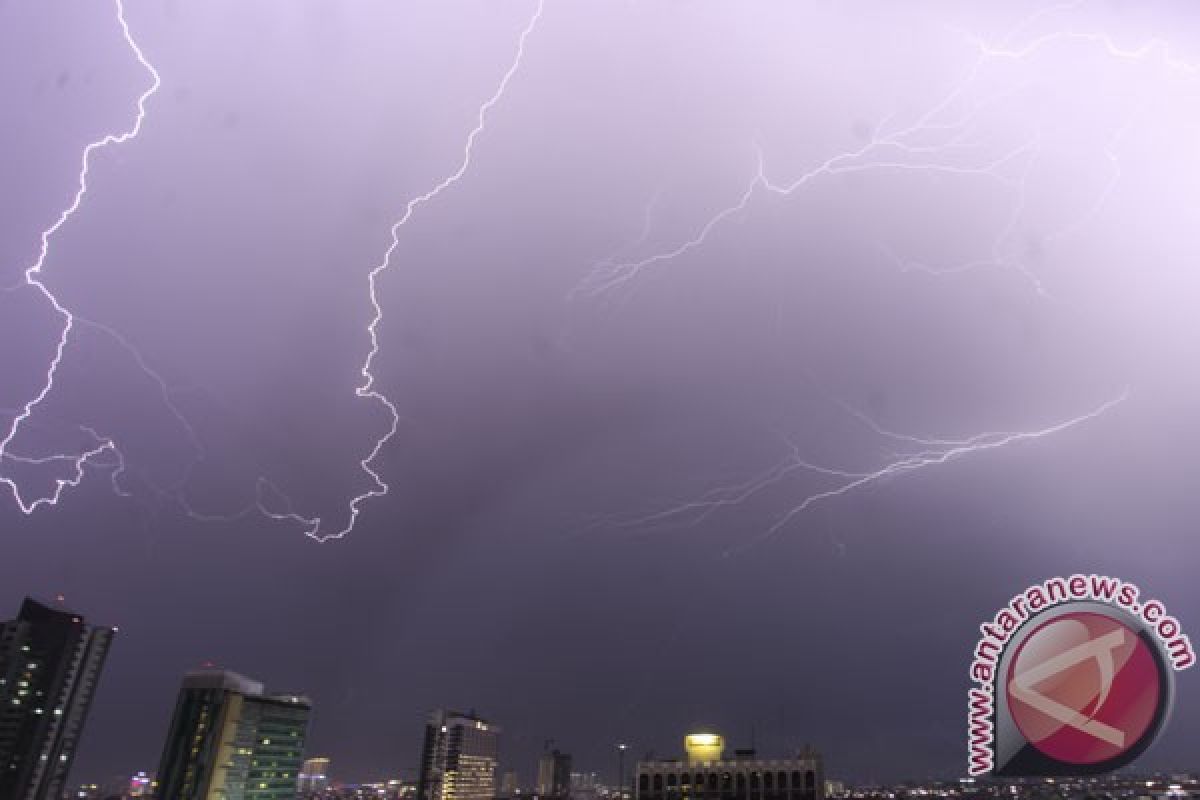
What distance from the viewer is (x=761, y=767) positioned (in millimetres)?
60219

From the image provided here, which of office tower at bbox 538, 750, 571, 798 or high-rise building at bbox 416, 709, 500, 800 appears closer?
high-rise building at bbox 416, 709, 500, 800

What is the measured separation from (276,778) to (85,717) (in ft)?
68.7

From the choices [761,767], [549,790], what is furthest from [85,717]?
[549,790]

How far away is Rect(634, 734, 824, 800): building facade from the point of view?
58.8 meters

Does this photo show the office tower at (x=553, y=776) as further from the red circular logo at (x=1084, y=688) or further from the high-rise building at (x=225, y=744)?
the red circular logo at (x=1084, y=688)

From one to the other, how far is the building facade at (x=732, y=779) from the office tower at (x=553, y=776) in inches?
5055

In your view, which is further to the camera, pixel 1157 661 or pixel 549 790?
pixel 549 790

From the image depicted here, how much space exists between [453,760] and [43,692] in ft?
270

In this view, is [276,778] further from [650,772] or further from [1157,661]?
[1157,661]

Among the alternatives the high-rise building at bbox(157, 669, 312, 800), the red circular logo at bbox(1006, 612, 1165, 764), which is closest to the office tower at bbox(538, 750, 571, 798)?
the high-rise building at bbox(157, 669, 312, 800)

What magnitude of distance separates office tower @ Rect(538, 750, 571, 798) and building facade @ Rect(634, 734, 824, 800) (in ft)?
421

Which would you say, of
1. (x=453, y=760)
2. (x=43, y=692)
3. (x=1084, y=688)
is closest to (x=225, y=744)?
(x=43, y=692)

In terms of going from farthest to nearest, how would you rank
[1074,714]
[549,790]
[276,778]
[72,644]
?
[549,790] < [276,778] < [72,644] < [1074,714]

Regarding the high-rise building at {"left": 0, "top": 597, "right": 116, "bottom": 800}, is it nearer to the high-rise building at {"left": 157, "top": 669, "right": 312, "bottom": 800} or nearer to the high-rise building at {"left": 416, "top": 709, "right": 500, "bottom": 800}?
the high-rise building at {"left": 157, "top": 669, "right": 312, "bottom": 800}
